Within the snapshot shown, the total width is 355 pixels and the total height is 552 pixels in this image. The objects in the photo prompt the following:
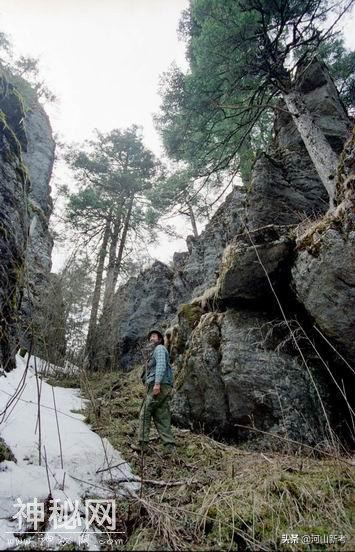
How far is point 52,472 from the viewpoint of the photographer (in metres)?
2.46

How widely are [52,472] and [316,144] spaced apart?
786 cm

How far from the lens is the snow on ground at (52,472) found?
72.5 inches

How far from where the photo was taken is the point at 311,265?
15.1ft

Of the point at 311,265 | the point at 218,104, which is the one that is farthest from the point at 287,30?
the point at 311,265

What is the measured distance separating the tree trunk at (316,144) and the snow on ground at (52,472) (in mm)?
6036

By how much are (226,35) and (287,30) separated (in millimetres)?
2589

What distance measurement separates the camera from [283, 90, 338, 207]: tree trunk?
6.63 meters

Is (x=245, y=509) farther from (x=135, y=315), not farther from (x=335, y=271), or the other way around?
(x=135, y=315)

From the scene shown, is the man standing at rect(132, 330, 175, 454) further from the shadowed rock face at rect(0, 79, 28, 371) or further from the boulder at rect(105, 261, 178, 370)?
the boulder at rect(105, 261, 178, 370)

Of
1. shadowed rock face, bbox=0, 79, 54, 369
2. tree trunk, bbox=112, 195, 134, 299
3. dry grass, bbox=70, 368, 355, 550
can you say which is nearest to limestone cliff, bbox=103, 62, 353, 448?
dry grass, bbox=70, 368, 355, 550

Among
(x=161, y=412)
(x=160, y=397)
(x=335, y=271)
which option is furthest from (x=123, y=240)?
(x=335, y=271)

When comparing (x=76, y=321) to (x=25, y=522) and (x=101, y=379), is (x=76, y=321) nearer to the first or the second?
(x=101, y=379)

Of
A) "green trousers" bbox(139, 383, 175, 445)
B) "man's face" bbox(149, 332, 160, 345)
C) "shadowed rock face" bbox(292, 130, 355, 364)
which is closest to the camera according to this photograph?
"shadowed rock face" bbox(292, 130, 355, 364)

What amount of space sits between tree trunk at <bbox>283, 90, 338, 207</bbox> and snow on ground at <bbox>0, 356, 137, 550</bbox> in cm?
604
